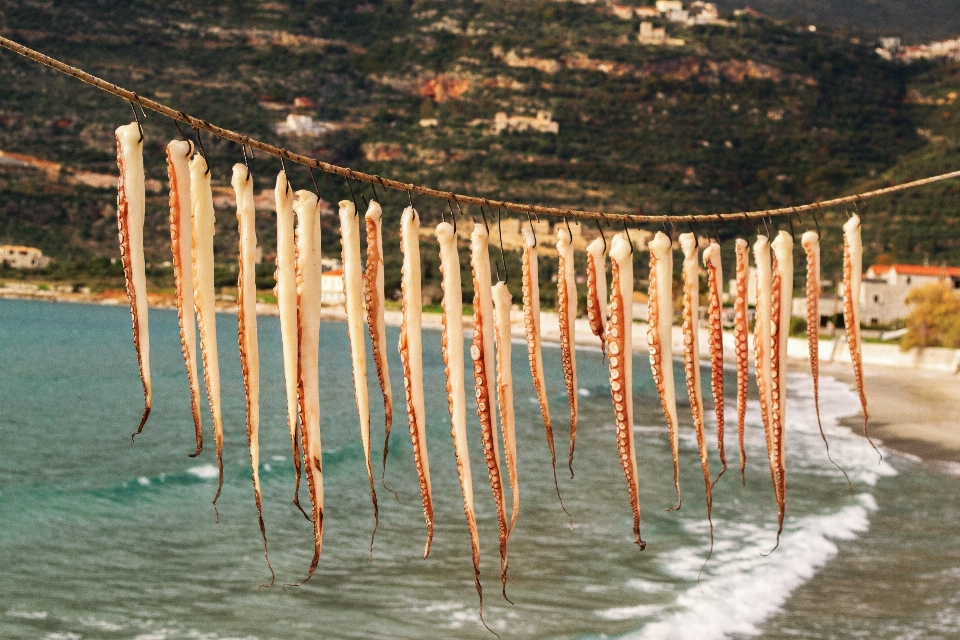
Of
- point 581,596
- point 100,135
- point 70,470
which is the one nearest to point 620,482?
point 581,596

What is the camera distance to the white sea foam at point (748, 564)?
15227 millimetres

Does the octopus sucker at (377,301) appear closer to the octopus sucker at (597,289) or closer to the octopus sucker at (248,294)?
the octopus sucker at (248,294)

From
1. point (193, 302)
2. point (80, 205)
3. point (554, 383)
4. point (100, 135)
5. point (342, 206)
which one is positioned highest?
point (100, 135)

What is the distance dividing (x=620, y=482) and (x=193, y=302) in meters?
27.1

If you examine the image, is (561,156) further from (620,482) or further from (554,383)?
(620,482)

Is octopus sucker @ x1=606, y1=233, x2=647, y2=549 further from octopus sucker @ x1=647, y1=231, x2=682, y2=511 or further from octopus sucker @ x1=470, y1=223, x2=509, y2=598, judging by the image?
octopus sucker @ x1=470, y1=223, x2=509, y2=598

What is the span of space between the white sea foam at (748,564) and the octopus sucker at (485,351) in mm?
7610

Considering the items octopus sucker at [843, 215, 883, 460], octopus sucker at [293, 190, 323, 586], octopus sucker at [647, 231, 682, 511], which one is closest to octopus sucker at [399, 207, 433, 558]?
octopus sucker at [293, 190, 323, 586]

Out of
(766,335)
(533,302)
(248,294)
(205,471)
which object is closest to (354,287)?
(248,294)

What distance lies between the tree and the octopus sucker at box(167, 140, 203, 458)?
7555 centimetres

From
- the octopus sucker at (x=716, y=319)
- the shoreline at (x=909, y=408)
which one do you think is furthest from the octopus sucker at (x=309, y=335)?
the shoreline at (x=909, y=408)

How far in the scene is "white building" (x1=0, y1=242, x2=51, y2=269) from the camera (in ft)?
505

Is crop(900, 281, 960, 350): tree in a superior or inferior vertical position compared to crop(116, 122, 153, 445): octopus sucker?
inferior

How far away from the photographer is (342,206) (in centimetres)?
333
